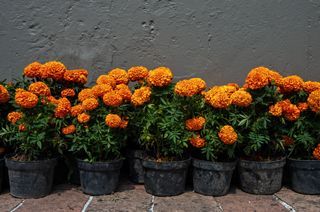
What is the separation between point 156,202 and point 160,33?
1993mm

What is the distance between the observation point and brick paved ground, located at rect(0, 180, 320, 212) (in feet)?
11.9

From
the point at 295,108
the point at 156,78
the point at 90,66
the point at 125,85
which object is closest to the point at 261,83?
the point at 295,108

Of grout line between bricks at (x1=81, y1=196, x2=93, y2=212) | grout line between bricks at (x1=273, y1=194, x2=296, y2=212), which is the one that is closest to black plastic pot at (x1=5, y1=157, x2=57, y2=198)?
grout line between bricks at (x1=81, y1=196, x2=93, y2=212)

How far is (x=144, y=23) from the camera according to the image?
467 centimetres

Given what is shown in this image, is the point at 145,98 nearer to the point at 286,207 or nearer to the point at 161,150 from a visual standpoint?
the point at 161,150

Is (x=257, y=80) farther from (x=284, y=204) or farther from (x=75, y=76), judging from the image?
(x=75, y=76)

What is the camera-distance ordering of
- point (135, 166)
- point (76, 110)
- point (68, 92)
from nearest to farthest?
point (76, 110) < point (68, 92) < point (135, 166)

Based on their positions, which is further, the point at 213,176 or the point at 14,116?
A: the point at 213,176

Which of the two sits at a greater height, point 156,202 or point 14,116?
point 14,116

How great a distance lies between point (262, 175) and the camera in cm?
396

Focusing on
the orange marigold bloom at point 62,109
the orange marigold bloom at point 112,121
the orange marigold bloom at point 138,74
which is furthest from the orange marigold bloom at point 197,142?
the orange marigold bloom at point 62,109

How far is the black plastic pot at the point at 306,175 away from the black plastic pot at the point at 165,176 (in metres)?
1.10

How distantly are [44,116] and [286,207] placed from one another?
7.96ft

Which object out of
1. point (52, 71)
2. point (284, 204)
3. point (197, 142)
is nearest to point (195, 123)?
point (197, 142)
